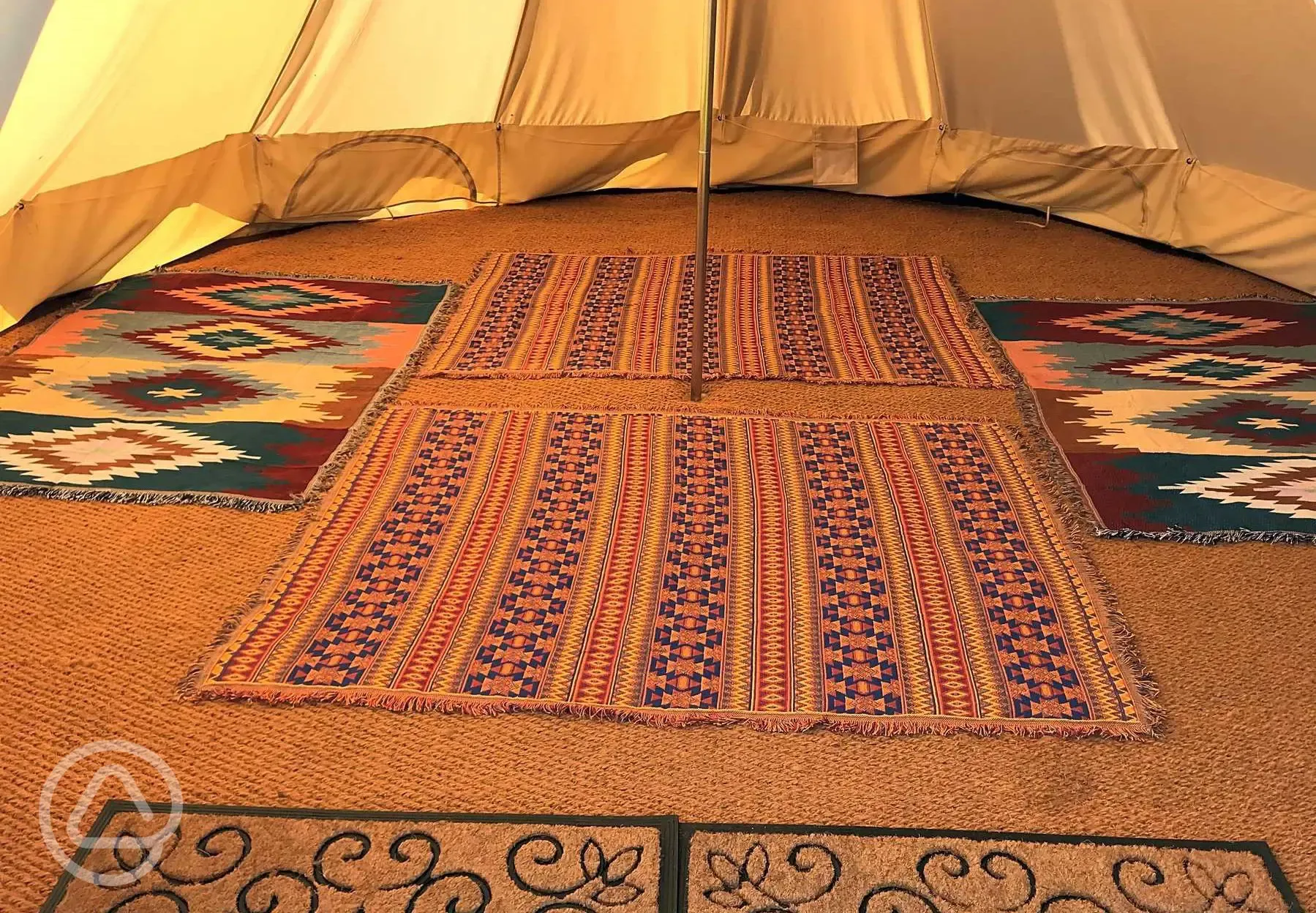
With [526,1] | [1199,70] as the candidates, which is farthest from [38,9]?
[1199,70]

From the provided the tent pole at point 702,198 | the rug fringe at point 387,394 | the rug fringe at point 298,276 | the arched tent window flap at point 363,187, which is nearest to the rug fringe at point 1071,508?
the tent pole at point 702,198

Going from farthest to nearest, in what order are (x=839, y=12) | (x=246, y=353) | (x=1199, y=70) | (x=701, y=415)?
(x=839, y=12), (x=1199, y=70), (x=246, y=353), (x=701, y=415)

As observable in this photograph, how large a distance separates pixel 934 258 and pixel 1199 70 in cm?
90

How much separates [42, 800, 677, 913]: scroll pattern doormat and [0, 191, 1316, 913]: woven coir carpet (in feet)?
0.14

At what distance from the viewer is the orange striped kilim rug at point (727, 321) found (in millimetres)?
2967

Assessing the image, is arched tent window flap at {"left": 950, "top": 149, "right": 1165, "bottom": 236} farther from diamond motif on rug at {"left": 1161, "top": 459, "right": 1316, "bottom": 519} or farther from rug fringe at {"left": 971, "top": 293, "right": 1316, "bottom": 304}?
diamond motif on rug at {"left": 1161, "top": 459, "right": 1316, "bottom": 519}

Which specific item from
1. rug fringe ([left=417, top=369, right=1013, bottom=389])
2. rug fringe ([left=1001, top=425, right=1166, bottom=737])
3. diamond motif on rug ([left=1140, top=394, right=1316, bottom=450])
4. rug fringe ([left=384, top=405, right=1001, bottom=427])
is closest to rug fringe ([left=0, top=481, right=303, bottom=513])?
rug fringe ([left=384, top=405, right=1001, bottom=427])

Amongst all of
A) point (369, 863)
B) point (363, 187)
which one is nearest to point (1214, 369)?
point (369, 863)

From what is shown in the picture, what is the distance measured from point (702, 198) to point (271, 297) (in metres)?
1.43

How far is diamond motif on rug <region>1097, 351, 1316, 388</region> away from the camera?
2932 millimetres

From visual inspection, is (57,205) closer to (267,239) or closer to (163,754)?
(267,239)

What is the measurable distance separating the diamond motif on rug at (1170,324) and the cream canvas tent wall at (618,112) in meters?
0.35

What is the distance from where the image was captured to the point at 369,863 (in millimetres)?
1505

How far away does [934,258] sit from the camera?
3.80m
